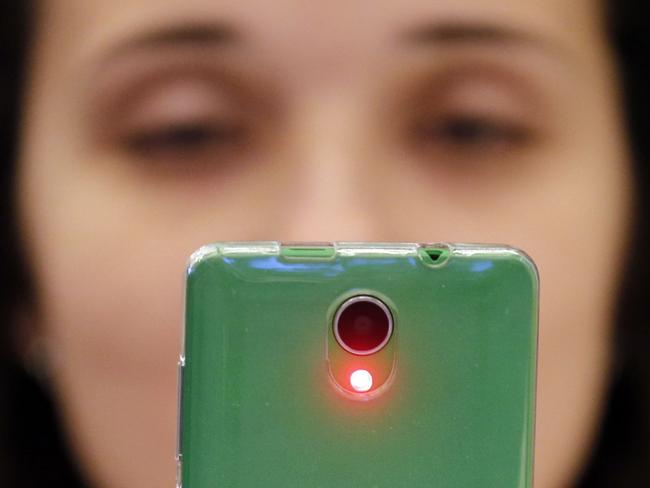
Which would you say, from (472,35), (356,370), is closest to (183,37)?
(472,35)

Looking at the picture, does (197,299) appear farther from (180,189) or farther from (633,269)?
(633,269)

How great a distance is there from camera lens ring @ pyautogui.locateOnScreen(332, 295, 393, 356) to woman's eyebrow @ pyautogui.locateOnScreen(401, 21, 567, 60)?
0.93ft

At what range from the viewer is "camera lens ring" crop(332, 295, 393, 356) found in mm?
427

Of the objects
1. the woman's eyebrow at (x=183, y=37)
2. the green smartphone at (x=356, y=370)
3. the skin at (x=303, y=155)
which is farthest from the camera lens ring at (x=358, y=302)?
the woman's eyebrow at (x=183, y=37)

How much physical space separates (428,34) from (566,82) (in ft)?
0.41

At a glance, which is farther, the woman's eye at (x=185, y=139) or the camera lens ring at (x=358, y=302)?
the woman's eye at (x=185, y=139)

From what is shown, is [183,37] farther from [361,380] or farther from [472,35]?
[361,380]

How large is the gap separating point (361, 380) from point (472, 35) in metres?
0.33

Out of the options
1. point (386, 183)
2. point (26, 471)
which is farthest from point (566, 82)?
point (26, 471)

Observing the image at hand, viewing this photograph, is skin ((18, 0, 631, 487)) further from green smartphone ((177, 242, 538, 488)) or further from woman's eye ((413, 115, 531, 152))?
green smartphone ((177, 242, 538, 488))

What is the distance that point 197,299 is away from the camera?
1.38 feet

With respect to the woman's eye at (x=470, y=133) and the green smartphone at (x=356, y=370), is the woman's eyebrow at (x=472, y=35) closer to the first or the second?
the woman's eye at (x=470, y=133)

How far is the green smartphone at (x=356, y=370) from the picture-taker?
1.38ft

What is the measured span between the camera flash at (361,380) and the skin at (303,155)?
20 cm
